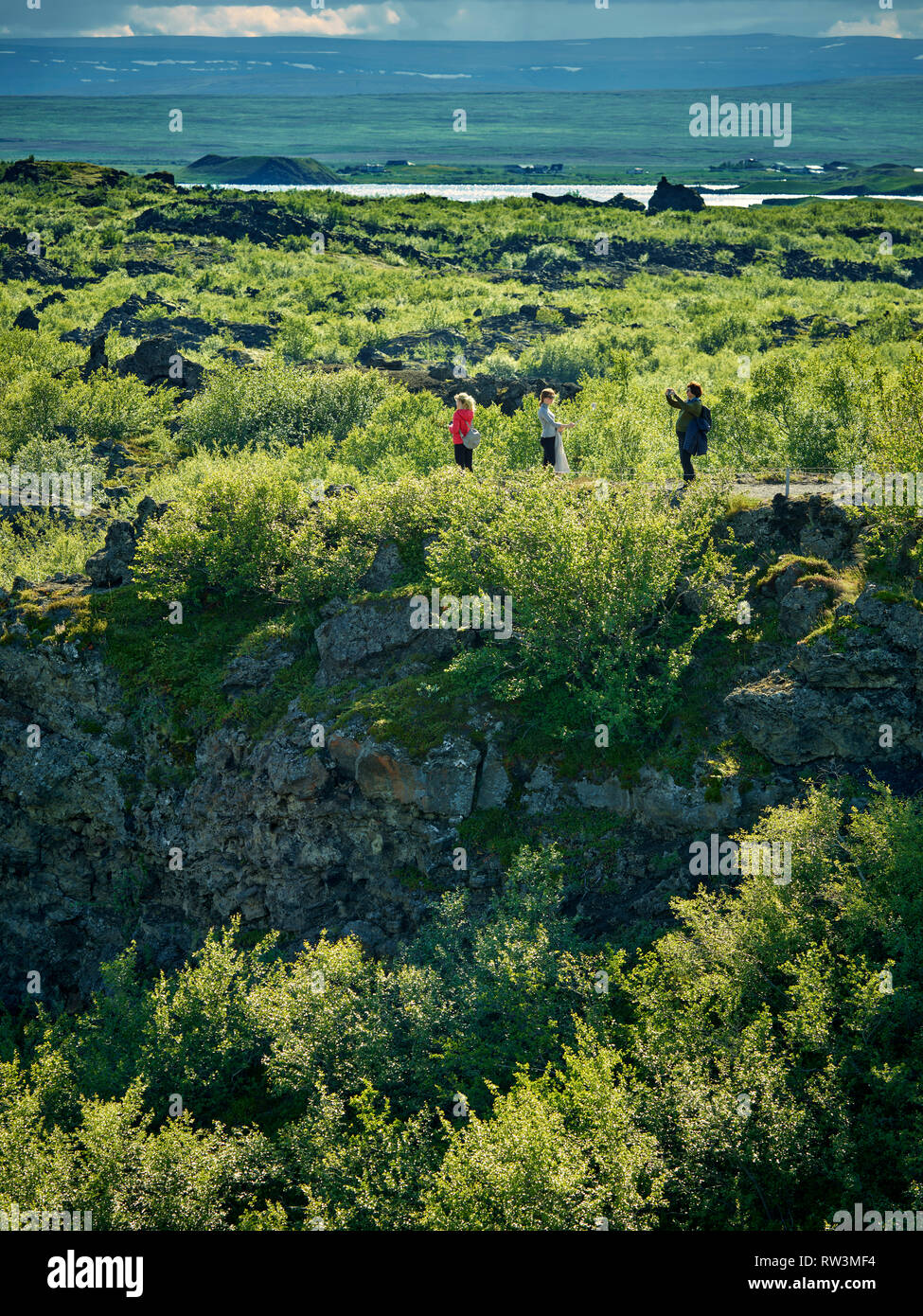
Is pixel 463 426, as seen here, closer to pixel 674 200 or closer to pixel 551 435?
pixel 551 435

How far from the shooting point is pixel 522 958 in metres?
17.0

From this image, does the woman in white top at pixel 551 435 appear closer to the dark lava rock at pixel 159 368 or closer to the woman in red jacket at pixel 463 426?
the woman in red jacket at pixel 463 426

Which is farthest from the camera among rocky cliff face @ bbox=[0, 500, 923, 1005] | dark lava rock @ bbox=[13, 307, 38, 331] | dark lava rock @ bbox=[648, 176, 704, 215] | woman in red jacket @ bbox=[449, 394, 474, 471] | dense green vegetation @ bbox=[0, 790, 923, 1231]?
dark lava rock @ bbox=[648, 176, 704, 215]

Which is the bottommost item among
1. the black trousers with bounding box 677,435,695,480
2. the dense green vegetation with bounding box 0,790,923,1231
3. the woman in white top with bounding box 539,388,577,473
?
the dense green vegetation with bounding box 0,790,923,1231

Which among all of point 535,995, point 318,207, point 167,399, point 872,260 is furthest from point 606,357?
point 318,207

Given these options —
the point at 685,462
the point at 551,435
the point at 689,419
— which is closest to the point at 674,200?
the point at 551,435

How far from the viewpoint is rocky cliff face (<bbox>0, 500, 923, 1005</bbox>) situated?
18484 millimetres

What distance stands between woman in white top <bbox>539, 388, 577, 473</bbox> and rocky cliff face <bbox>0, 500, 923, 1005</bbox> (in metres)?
3.85

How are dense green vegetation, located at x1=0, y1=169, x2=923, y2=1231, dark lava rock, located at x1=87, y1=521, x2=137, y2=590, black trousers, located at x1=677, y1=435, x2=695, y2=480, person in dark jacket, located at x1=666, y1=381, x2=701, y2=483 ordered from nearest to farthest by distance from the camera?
dense green vegetation, located at x1=0, y1=169, x2=923, y2=1231 → person in dark jacket, located at x1=666, y1=381, x2=701, y2=483 → black trousers, located at x1=677, y1=435, x2=695, y2=480 → dark lava rock, located at x1=87, y1=521, x2=137, y2=590

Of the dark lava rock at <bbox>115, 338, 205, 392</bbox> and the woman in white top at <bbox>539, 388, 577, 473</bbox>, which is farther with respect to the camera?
the dark lava rock at <bbox>115, 338, 205, 392</bbox>

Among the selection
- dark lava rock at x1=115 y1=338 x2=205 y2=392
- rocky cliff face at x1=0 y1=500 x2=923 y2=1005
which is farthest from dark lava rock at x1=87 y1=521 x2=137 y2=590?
dark lava rock at x1=115 y1=338 x2=205 y2=392

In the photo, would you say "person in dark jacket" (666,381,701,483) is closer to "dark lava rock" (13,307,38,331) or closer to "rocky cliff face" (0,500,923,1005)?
"rocky cliff face" (0,500,923,1005)

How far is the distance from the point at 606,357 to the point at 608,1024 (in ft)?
160

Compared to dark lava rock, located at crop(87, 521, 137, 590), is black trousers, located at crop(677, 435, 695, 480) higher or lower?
higher
